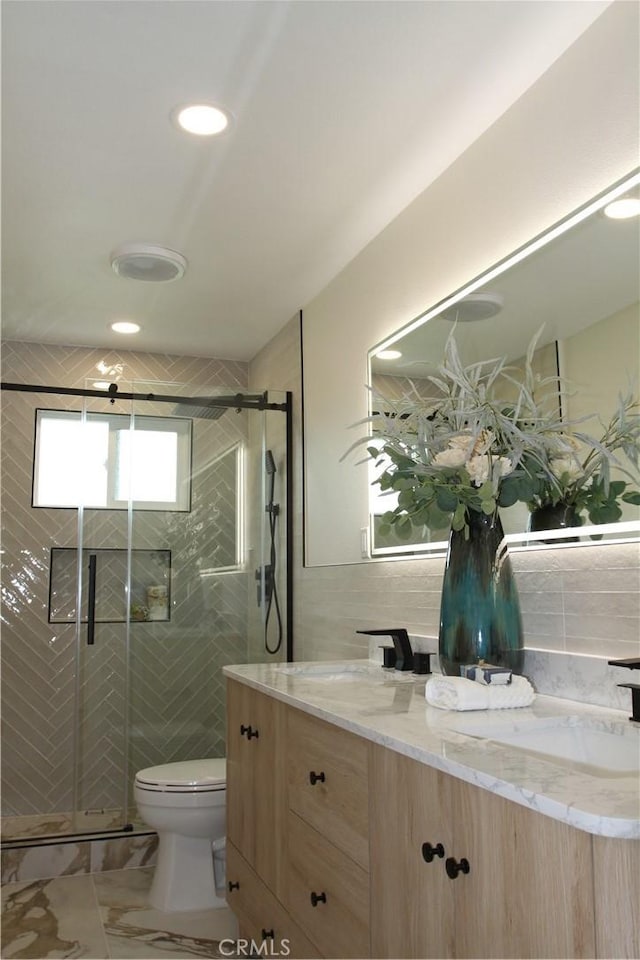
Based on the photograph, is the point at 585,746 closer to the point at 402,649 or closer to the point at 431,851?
the point at 431,851

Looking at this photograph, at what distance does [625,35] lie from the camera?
5.69 feet

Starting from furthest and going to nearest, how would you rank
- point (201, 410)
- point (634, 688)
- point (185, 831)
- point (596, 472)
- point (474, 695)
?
point (201, 410) < point (185, 831) < point (596, 472) < point (474, 695) < point (634, 688)

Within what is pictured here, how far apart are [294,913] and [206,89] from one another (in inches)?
83.9

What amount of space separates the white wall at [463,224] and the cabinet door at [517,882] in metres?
1.37

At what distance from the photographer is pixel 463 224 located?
236cm

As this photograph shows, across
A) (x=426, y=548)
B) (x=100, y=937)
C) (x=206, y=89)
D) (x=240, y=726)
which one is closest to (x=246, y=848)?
(x=240, y=726)

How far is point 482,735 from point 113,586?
276 centimetres

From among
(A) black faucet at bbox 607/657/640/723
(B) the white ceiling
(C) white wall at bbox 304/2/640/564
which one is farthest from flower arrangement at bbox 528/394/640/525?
(B) the white ceiling

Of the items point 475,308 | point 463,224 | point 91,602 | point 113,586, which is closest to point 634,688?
point 475,308

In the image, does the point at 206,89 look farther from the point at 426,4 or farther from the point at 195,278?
the point at 195,278

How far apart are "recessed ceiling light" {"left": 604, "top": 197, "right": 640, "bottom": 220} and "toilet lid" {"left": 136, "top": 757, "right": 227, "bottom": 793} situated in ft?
7.69

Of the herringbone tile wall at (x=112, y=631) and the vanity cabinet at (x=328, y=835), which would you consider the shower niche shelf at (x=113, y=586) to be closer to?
the herringbone tile wall at (x=112, y=631)

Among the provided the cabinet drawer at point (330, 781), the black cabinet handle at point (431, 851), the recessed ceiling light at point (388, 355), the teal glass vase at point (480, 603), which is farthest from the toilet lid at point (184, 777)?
the black cabinet handle at point (431, 851)

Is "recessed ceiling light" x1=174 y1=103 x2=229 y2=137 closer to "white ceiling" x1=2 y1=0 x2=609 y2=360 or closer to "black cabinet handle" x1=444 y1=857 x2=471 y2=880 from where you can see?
"white ceiling" x1=2 y1=0 x2=609 y2=360
